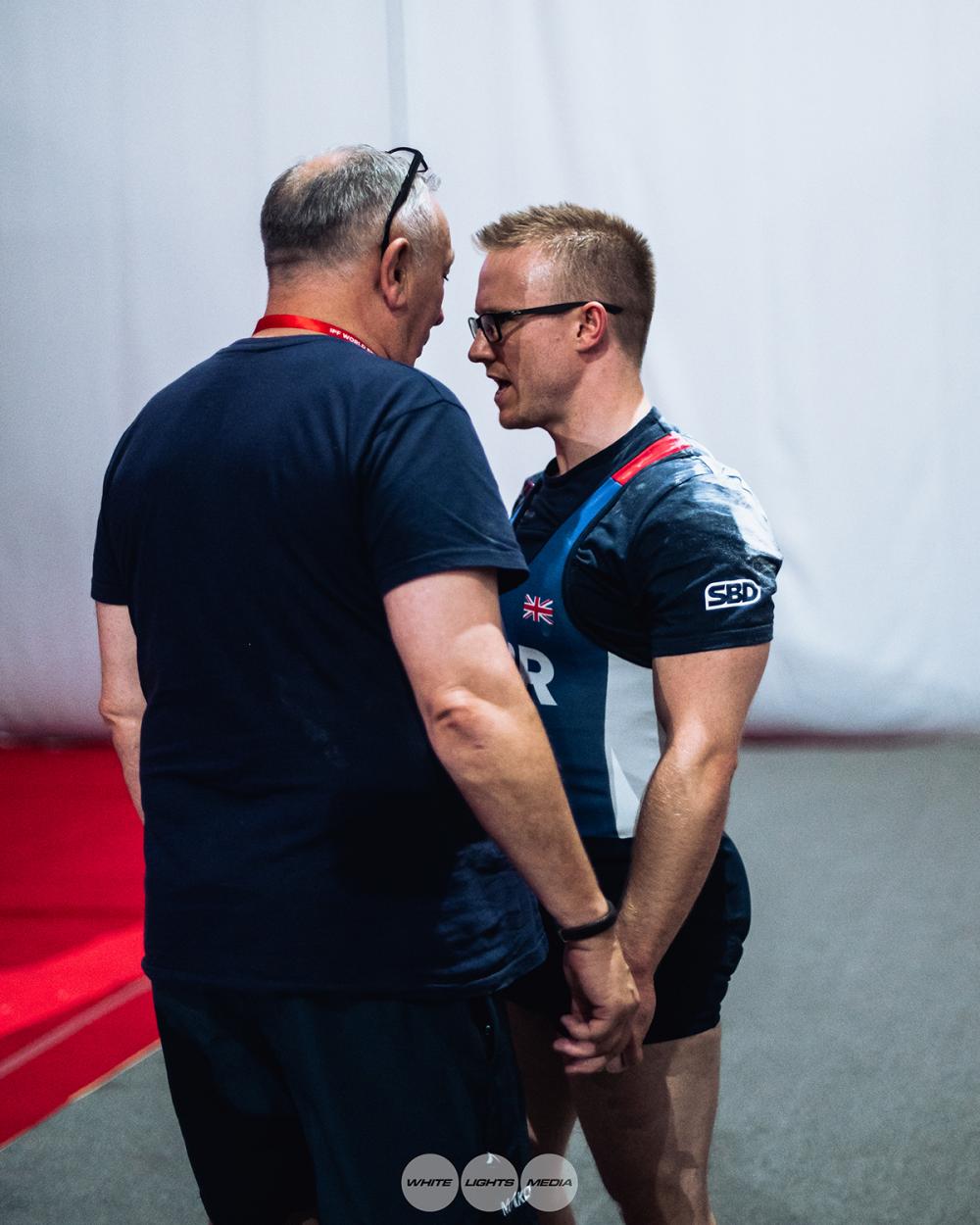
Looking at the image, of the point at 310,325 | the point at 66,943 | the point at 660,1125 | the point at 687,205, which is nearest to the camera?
the point at 310,325

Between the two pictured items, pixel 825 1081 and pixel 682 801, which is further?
pixel 825 1081

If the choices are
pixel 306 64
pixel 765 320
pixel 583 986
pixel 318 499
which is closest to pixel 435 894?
pixel 583 986

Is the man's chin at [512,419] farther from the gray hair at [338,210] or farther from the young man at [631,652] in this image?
the gray hair at [338,210]

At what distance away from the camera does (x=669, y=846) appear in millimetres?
1346

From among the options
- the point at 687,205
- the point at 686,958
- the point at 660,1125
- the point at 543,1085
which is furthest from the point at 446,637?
the point at 687,205

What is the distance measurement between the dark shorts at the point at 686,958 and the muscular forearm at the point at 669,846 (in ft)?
0.36

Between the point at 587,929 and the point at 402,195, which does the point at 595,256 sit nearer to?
the point at 402,195

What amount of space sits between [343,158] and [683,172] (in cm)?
349

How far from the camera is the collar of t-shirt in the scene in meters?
1.52

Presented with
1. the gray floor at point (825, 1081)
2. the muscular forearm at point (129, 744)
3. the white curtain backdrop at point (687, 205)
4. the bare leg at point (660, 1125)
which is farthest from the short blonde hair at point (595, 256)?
the white curtain backdrop at point (687, 205)

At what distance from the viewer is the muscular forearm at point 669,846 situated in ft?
4.40

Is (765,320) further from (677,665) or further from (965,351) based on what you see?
(677,665)

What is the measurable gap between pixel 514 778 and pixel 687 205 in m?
3.80

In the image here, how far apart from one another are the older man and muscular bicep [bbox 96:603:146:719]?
17 centimetres
